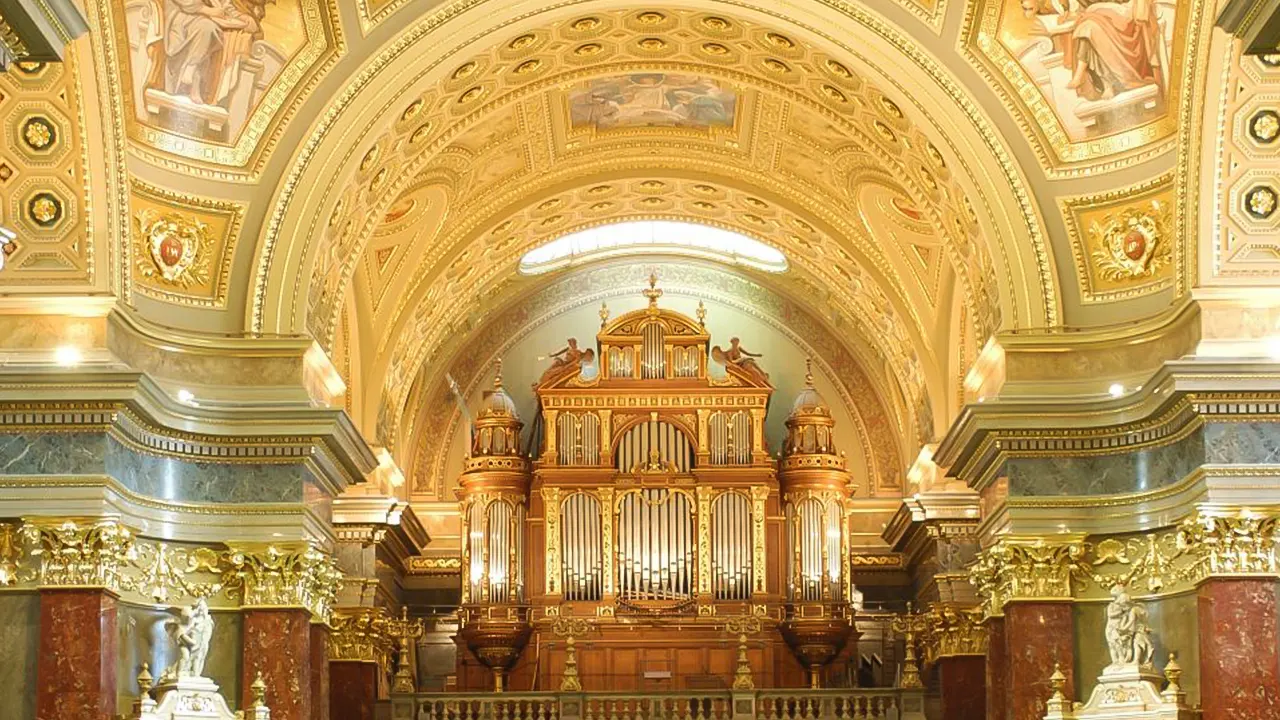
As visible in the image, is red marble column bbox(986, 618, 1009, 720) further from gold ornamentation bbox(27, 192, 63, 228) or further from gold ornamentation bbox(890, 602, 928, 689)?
gold ornamentation bbox(27, 192, 63, 228)

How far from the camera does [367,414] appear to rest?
29.7m

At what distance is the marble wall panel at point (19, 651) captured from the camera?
20156 millimetres

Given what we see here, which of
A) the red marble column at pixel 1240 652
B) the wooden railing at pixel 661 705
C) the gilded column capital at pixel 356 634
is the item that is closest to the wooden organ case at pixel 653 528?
the wooden railing at pixel 661 705

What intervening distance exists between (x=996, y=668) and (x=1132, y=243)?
4.83 metres

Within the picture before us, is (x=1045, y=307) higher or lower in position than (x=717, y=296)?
lower

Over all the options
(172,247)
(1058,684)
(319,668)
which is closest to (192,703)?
(319,668)

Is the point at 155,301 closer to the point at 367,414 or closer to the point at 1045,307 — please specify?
the point at 367,414

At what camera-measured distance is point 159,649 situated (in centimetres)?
2158

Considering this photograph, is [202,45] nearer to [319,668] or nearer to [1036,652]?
[319,668]

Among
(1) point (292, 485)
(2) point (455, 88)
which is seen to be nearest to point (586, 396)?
(2) point (455, 88)

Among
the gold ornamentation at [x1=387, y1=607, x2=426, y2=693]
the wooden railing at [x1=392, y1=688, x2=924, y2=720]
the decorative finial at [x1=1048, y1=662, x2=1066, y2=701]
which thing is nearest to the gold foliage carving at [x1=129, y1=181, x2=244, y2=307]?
the gold ornamentation at [x1=387, y1=607, x2=426, y2=693]

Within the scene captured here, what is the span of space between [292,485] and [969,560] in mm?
10605

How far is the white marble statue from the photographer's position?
68.2 ft

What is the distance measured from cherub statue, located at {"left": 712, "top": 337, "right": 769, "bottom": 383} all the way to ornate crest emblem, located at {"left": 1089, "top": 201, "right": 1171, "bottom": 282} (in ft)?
33.9
